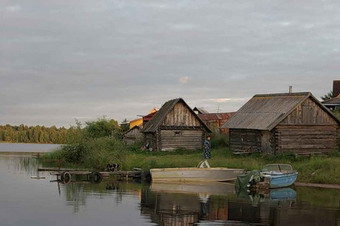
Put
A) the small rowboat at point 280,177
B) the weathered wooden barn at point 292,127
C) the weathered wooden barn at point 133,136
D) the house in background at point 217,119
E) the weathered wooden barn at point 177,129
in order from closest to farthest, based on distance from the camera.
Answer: the small rowboat at point 280,177, the weathered wooden barn at point 292,127, the weathered wooden barn at point 177,129, the weathered wooden barn at point 133,136, the house in background at point 217,119

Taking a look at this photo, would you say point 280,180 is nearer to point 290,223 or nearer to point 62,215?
point 290,223

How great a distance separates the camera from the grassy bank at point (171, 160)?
3559 cm

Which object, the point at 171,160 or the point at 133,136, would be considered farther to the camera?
the point at 133,136

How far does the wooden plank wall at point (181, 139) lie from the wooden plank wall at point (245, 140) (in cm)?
724

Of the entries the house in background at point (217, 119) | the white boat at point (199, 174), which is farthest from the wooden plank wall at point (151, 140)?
the white boat at point (199, 174)

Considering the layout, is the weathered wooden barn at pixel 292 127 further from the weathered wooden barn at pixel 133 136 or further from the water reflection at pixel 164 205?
the weathered wooden barn at pixel 133 136

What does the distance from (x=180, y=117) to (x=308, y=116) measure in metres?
14.3

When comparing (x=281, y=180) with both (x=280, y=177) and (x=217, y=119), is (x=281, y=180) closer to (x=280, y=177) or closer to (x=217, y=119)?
(x=280, y=177)

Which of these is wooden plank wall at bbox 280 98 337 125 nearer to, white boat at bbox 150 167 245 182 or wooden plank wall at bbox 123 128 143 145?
white boat at bbox 150 167 245 182

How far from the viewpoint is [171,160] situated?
140ft

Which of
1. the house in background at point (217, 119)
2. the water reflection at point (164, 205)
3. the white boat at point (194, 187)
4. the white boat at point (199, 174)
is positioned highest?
the house in background at point (217, 119)

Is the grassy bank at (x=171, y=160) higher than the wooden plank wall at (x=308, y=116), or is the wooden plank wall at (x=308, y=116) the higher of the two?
the wooden plank wall at (x=308, y=116)

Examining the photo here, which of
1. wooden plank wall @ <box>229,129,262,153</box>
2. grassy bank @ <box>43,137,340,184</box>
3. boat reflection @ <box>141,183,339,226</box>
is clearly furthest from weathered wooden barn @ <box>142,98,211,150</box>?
boat reflection @ <box>141,183,339,226</box>

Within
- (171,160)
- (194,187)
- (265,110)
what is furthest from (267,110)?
(194,187)
